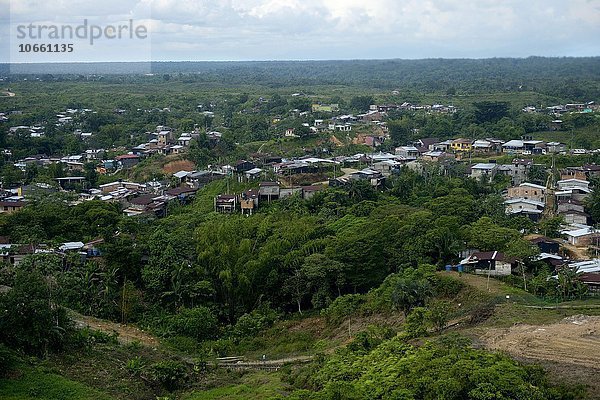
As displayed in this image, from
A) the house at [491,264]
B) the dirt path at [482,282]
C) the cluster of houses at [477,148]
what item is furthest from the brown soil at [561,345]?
the cluster of houses at [477,148]

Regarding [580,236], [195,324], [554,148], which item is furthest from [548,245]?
[554,148]

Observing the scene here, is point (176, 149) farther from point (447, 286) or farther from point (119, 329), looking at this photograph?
point (447, 286)

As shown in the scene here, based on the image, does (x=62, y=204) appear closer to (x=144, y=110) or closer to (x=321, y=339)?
(x=321, y=339)

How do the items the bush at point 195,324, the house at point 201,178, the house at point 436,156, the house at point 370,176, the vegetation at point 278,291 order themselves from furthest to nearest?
the house at point 436,156 < the house at point 201,178 < the house at point 370,176 < the bush at point 195,324 < the vegetation at point 278,291

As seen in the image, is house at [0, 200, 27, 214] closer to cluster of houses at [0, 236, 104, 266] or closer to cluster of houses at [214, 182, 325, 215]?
cluster of houses at [0, 236, 104, 266]

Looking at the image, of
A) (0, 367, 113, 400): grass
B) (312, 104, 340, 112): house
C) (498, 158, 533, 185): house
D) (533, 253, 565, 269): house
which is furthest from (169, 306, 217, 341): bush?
(312, 104, 340, 112): house

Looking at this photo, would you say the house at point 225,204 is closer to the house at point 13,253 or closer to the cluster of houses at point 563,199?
the house at point 13,253

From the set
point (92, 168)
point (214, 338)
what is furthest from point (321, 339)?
Result: point (92, 168)
